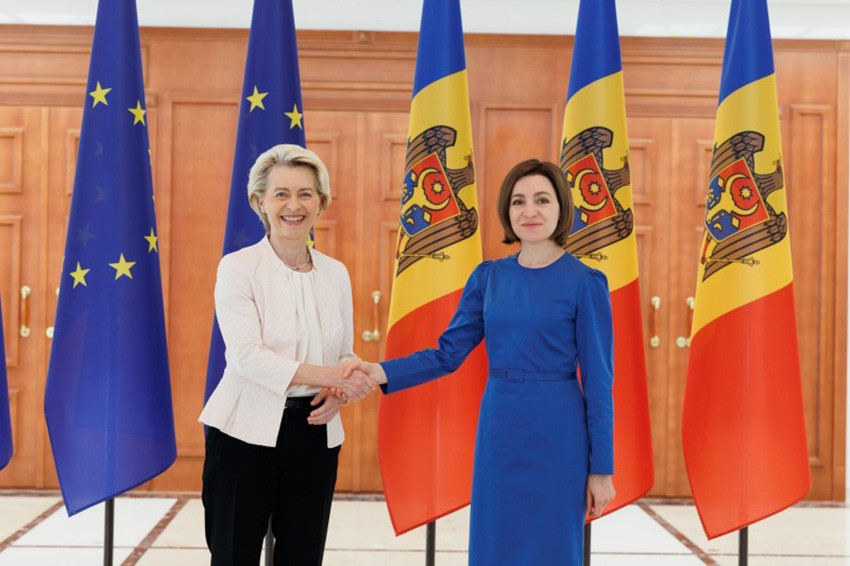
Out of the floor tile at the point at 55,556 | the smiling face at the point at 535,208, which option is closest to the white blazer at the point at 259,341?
the smiling face at the point at 535,208

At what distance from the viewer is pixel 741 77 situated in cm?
273

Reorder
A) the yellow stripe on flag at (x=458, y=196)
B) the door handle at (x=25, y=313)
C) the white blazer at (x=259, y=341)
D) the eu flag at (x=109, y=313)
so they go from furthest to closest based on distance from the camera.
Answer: the door handle at (x=25, y=313) < the yellow stripe on flag at (x=458, y=196) < the eu flag at (x=109, y=313) < the white blazer at (x=259, y=341)

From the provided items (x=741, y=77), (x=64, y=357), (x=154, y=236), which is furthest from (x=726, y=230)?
(x=64, y=357)

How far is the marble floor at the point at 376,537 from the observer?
3.70 meters

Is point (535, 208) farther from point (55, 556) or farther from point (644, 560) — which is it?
point (55, 556)

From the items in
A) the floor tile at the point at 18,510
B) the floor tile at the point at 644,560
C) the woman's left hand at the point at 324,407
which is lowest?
the floor tile at the point at 644,560

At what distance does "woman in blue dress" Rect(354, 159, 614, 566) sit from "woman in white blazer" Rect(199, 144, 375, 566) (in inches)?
15.4

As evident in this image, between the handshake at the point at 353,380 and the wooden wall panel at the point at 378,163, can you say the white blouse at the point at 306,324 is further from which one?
the wooden wall panel at the point at 378,163

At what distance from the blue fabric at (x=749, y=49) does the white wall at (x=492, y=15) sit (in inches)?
82.4

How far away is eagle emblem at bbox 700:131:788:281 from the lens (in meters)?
2.66

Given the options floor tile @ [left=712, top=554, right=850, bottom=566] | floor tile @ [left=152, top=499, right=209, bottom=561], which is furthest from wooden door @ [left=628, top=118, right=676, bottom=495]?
floor tile @ [left=152, top=499, right=209, bottom=561]

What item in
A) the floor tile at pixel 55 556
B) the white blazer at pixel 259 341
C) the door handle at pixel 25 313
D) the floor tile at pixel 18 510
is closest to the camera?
the white blazer at pixel 259 341

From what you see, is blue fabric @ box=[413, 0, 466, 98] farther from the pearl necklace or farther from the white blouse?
the white blouse

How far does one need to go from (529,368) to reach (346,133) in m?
2.93
